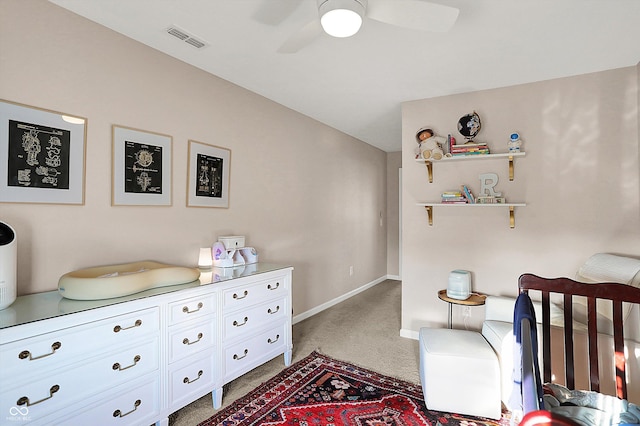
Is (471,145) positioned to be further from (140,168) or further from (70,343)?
(70,343)

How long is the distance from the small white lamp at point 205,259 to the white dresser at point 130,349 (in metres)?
0.22

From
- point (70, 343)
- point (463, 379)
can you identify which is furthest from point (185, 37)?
point (463, 379)

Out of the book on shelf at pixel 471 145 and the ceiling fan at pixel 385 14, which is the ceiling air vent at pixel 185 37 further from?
the book on shelf at pixel 471 145

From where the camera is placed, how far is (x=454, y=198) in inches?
118

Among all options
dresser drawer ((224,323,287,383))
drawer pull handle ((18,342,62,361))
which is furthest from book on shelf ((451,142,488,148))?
drawer pull handle ((18,342,62,361))

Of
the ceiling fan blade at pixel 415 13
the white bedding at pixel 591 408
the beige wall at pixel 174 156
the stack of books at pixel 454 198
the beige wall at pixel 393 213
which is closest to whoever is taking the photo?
the white bedding at pixel 591 408

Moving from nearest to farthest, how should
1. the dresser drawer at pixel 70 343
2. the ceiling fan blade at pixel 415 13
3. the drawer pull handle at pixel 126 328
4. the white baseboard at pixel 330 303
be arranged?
the dresser drawer at pixel 70 343 → the ceiling fan blade at pixel 415 13 → the drawer pull handle at pixel 126 328 → the white baseboard at pixel 330 303

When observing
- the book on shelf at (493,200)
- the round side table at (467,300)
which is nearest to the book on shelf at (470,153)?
the book on shelf at (493,200)

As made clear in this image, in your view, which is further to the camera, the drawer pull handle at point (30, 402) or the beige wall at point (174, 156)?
the beige wall at point (174, 156)

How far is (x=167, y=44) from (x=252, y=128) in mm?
1032

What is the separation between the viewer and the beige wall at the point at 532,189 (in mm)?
2537

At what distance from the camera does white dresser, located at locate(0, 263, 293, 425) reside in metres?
1.31

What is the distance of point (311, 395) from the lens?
7.23 feet

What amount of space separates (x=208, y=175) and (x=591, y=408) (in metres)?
2.69
